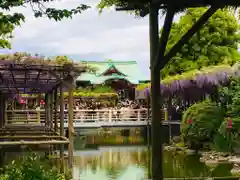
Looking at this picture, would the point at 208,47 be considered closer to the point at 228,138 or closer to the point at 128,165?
the point at 228,138

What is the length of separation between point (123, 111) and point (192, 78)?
5.63 meters

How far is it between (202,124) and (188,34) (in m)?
9.45

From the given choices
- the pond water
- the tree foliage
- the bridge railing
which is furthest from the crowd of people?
the tree foliage

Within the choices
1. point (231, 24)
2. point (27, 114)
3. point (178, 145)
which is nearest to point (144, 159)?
point (178, 145)

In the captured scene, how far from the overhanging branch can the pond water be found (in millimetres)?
4762

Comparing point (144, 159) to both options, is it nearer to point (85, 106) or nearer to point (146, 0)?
point (146, 0)

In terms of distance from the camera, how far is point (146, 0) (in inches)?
213

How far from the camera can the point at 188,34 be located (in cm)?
525

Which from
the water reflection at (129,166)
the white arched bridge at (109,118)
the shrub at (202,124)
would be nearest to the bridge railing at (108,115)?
the white arched bridge at (109,118)

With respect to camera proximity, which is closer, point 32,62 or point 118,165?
point 32,62

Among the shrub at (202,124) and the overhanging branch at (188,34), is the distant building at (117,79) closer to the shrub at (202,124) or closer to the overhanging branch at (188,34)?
the shrub at (202,124)

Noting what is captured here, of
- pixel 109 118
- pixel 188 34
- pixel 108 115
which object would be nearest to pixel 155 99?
pixel 188 34

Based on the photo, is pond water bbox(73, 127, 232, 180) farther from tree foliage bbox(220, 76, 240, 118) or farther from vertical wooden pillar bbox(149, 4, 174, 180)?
vertical wooden pillar bbox(149, 4, 174, 180)

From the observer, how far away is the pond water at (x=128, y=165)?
1020 cm
